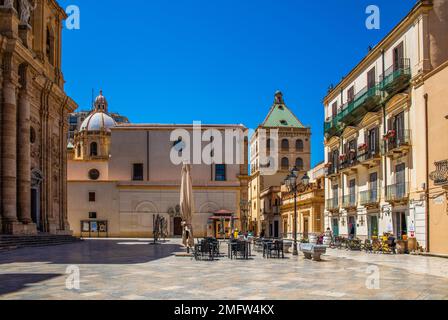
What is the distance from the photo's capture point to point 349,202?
33.7m

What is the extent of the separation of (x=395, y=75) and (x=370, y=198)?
24.5 ft

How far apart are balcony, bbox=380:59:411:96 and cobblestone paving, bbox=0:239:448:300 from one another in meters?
11.6

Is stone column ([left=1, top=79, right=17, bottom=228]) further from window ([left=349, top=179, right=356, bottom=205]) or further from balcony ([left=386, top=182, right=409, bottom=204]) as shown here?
window ([left=349, top=179, right=356, bottom=205])

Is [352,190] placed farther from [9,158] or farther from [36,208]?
[9,158]

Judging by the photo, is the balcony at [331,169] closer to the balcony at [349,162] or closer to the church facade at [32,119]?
the balcony at [349,162]

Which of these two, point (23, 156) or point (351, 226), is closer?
point (23, 156)

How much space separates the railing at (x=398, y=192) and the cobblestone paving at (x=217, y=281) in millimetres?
8940

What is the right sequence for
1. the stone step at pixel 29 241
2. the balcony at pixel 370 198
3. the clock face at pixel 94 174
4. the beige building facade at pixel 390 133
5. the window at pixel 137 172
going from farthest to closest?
the clock face at pixel 94 174 < the window at pixel 137 172 < the balcony at pixel 370 198 < the stone step at pixel 29 241 < the beige building facade at pixel 390 133

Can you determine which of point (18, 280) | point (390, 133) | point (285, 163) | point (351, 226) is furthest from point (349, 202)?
point (285, 163)

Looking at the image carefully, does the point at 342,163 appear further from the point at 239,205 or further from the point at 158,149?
the point at 158,149

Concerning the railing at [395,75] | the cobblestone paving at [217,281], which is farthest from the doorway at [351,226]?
the cobblestone paving at [217,281]

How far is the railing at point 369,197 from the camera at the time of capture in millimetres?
29266

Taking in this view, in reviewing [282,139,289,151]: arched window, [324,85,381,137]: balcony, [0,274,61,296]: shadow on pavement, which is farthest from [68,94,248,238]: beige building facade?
[0,274,61,296]: shadow on pavement
